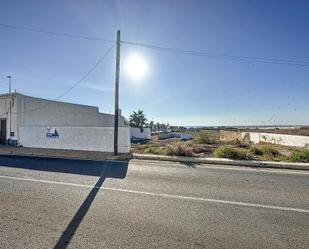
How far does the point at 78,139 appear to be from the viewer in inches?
670

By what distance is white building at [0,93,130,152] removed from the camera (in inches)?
636

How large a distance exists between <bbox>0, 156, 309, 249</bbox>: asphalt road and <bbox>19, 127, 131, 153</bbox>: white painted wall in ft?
22.9

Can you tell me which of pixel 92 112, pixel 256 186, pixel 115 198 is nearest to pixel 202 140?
pixel 92 112

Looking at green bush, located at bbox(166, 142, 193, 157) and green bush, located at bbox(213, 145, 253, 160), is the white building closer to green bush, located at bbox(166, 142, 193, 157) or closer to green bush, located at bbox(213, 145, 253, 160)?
green bush, located at bbox(166, 142, 193, 157)

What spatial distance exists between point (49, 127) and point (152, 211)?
1579 cm

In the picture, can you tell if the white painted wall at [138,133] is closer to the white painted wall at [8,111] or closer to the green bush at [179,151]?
the white painted wall at [8,111]

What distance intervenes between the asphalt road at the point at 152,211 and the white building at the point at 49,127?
7.92m

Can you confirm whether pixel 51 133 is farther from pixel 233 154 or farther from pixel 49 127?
pixel 233 154

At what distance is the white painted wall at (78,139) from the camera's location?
1523 centimetres

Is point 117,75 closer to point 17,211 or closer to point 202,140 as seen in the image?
point 17,211

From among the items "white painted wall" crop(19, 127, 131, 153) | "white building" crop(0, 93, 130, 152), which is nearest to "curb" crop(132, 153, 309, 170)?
"white painted wall" crop(19, 127, 131, 153)

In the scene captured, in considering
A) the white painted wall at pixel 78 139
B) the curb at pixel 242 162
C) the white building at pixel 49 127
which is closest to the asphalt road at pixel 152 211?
the curb at pixel 242 162

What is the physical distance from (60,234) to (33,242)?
A: 389mm

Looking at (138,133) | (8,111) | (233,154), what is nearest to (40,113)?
(8,111)
